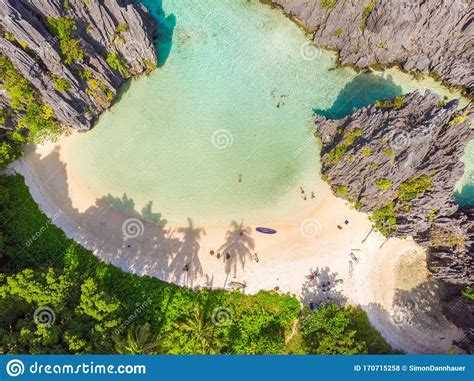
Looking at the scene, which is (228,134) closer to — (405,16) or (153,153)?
(153,153)

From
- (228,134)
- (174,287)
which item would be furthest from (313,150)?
(174,287)

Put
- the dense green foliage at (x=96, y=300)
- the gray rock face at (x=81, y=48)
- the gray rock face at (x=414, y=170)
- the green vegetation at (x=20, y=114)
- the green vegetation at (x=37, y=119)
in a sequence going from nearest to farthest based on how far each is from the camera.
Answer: the dense green foliage at (x=96, y=300)
the gray rock face at (x=81, y=48)
the green vegetation at (x=20, y=114)
the gray rock face at (x=414, y=170)
the green vegetation at (x=37, y=119)

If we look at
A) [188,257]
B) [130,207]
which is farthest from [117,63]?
[188,257]

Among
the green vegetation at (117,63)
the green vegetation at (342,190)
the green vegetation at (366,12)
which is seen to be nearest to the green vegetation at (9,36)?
the green vegetation at (117,63)

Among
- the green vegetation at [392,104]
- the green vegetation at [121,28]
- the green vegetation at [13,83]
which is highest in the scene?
the green vegetation at [121,28]

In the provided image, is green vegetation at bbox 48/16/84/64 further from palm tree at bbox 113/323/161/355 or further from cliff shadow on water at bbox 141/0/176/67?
palm tree at bbox 113/323/161/355

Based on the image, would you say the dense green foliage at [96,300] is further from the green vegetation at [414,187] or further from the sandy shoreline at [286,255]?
the green vegetation at [414,187]

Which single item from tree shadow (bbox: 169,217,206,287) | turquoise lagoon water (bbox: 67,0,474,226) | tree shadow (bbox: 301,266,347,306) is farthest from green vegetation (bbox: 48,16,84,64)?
tree shadow (bbox: 301,266,347,306)

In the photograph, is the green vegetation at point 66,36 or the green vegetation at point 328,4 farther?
the green vegetation at point 328,4
